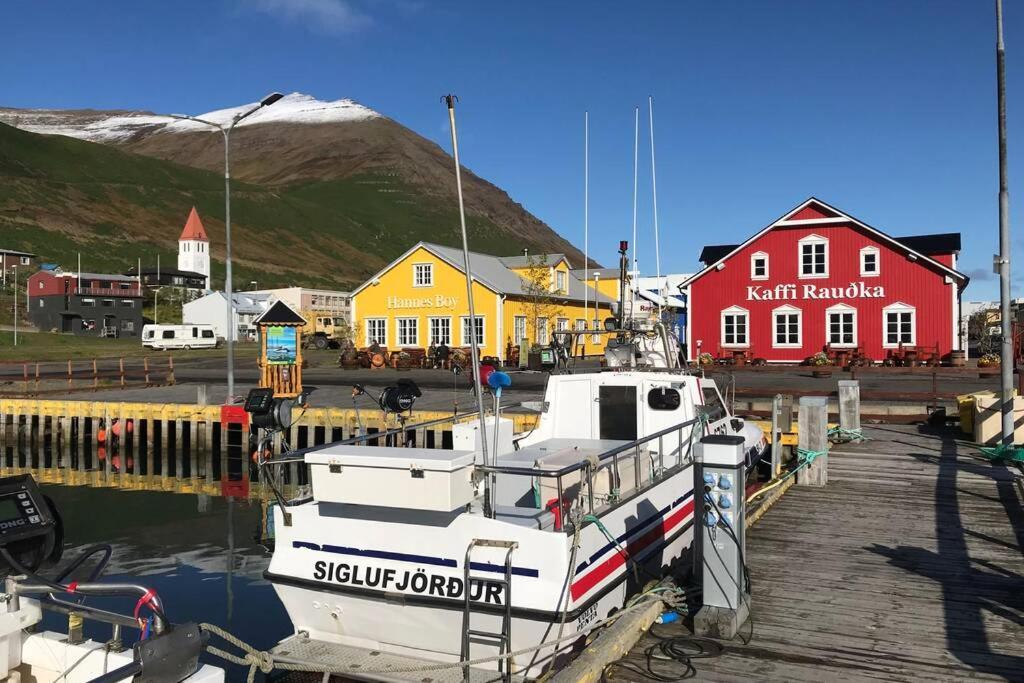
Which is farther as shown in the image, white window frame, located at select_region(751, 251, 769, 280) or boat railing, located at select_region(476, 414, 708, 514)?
white window frame, located at select_region(751, 251, 769, 280)

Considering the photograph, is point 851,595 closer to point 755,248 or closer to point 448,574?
point 448,574

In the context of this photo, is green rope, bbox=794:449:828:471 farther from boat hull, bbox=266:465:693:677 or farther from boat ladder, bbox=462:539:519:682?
boat ladder, bbox=462:539:519:682

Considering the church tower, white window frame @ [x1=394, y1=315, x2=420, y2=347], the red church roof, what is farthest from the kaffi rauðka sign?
the red church roof

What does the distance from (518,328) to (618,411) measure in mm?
33349

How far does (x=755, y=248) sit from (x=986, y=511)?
3184 cm

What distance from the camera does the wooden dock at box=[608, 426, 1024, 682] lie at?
6.15 metres

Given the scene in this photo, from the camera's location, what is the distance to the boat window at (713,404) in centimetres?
1250

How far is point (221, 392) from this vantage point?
2911 cm

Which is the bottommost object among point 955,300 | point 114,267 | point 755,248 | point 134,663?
point 134,663

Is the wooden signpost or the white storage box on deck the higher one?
the wooden signpost

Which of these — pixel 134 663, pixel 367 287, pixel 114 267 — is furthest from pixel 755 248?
pixel 114 267

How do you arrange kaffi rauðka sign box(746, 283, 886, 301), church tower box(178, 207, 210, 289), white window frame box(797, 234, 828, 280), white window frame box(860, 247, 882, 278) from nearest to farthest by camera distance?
white window frame box(860, 247, 882, 278)
kaffi rauðka sign box(746, 283, 886, 301)
white window frame box(797, 234, 828, 280)
church tower box(178, 207, 210, 289)

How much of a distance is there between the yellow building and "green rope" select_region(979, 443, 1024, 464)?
2979cm

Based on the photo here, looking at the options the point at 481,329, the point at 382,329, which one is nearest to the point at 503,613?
the point at 481,329
